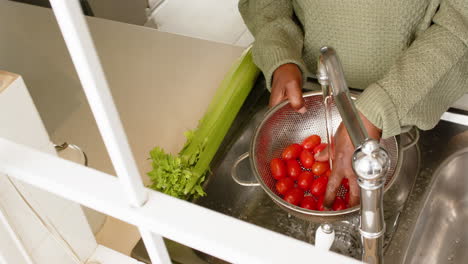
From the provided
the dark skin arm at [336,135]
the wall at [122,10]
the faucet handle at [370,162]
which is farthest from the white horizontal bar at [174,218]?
the wall at [122,10]

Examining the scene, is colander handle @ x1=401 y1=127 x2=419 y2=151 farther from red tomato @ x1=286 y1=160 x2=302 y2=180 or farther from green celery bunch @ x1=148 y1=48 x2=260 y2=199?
green celery bunch @ x1=148 y1=48 x2=260 y2=199

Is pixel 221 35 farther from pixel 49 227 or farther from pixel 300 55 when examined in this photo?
pixel 49 227

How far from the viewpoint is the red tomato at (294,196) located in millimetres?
994

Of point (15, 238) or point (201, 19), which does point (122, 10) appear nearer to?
point (201, 19)

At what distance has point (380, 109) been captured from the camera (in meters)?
0.91

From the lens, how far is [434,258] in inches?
40.4

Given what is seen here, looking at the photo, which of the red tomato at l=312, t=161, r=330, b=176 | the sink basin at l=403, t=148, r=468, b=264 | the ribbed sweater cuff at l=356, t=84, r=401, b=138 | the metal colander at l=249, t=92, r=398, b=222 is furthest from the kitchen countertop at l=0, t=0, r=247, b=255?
the sink basin at l=403, t=148, r=468, b=264

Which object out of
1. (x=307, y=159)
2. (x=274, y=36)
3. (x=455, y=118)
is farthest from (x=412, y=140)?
(x=274, y=36)

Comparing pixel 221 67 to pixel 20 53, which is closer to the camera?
pixel 221 67

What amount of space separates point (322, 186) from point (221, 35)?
100 cm

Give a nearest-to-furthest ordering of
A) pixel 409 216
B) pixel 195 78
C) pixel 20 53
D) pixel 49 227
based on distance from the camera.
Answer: pixel 49 227
pixel 409 216
pixel 195 78
pixel 20 53

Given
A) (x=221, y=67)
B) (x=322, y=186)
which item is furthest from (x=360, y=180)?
(x=221, y=67)

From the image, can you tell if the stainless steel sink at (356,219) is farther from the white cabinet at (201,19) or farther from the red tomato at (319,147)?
the white cabinet at (201,19)

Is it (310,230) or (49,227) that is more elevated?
(49,227)
